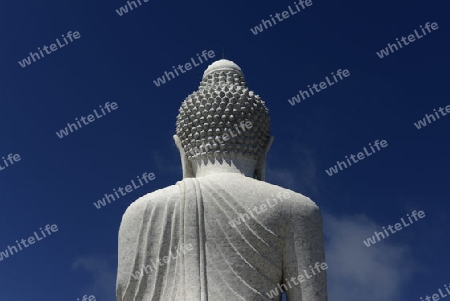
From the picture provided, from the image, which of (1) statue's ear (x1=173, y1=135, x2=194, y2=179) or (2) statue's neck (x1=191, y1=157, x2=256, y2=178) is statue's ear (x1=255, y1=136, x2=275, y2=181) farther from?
(1) statue's ear (x1=173, y1=135, x2=194, y2=179)

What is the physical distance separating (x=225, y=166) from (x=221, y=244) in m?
1.29

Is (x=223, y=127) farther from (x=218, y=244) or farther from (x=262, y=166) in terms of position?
(x=218, y=244)

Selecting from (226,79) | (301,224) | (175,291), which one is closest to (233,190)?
(301,224)

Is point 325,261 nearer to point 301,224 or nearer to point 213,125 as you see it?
point 301,224

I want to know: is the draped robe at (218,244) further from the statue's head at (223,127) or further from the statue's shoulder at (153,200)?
the statue's head at (223,127)

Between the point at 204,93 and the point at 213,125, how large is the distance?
0.51m

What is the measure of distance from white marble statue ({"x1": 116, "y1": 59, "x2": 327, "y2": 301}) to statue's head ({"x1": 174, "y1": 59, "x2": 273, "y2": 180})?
561mm

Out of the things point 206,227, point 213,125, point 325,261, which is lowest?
point 325,261

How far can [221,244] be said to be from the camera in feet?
24.1

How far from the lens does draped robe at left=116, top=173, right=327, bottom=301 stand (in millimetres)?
7223

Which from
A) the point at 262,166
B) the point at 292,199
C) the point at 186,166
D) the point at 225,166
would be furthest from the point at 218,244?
the point at 262,166

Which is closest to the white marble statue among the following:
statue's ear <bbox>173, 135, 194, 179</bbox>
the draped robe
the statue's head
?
the draped robe

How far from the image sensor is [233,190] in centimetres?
760

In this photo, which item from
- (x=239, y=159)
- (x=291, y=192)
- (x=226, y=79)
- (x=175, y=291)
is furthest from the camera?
(x=226, y=79)
